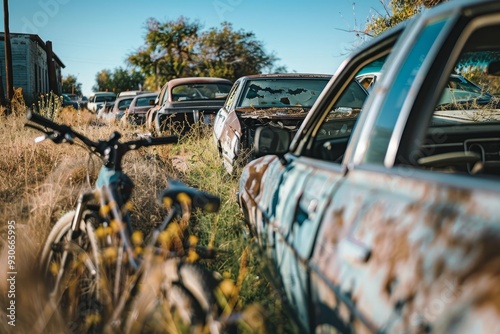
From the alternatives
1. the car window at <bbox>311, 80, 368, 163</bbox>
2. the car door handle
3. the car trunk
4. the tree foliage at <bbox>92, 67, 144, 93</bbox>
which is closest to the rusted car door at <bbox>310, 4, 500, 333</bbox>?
the car door handle

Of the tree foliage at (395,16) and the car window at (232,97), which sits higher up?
the tree foliage at (395,16)

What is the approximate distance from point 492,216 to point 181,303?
3.74ft

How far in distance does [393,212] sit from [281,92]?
224 inches

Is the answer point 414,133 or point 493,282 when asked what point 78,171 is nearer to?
point 414,133

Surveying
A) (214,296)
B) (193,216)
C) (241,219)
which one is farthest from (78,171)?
(214,296)

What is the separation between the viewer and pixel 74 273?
237cm

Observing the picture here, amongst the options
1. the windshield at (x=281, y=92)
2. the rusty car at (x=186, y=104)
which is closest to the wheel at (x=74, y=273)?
the windshield at (x=281, y=92)

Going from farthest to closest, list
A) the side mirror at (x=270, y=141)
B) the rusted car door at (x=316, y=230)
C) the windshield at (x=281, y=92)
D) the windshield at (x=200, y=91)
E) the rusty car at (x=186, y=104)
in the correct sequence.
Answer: the windshield at (x=200, y=91), the rusty car at (x=186, y=104), the windshield at (x=281, y=92), the side mirror at (x=270, y=141), the rusted car door at (x=316, y=230)

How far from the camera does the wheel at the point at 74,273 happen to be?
2156 millimetres

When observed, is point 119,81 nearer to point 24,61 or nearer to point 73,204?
point 24,61

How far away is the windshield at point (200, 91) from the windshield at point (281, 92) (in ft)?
11.9

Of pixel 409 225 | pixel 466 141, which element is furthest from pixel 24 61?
pixel 409 225

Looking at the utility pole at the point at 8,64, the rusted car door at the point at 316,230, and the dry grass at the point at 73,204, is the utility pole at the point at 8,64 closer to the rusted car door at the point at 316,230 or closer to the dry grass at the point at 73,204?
the dry grass at the point at 73,204

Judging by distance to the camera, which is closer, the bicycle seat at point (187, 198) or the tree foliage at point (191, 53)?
the bicycle seat at point (187, 198)
